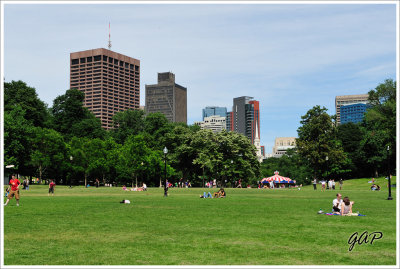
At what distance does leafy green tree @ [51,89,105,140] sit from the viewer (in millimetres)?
99875

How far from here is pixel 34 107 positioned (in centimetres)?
9250

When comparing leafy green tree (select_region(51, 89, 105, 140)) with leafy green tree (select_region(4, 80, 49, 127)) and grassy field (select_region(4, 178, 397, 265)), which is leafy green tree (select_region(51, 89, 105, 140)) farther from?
grassy field (select_region(4, 178, 397, 265))

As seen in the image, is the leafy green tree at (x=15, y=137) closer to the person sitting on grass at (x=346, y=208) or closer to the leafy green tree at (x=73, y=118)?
the leafy green tree at (x=73, y=118)

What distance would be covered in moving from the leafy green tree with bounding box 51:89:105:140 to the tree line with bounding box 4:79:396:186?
24cm

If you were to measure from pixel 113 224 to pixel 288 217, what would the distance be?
7.59m

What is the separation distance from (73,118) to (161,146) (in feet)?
78.0

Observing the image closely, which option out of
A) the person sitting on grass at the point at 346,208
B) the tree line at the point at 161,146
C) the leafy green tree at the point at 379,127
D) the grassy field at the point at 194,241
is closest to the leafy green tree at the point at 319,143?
the tree line at the point at 161,146

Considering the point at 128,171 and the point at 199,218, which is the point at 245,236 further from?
the point at 128,171

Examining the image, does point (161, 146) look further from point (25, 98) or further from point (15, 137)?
point (15, 137)

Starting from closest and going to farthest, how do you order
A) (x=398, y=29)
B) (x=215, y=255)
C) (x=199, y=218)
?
1. (x=215, y=255)
2. (x=398, y=29)
3. (x=199, y=218)

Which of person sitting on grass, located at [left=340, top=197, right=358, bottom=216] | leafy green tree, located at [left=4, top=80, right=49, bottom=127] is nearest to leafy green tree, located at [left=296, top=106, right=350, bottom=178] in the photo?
leafy green tree, located at [left=4, top=80, right=49, bottom=127]

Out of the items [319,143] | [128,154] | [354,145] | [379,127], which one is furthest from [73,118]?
[379,127]

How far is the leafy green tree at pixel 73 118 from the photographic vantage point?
99.9m

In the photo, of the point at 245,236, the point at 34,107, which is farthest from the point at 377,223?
the point at 34,107
